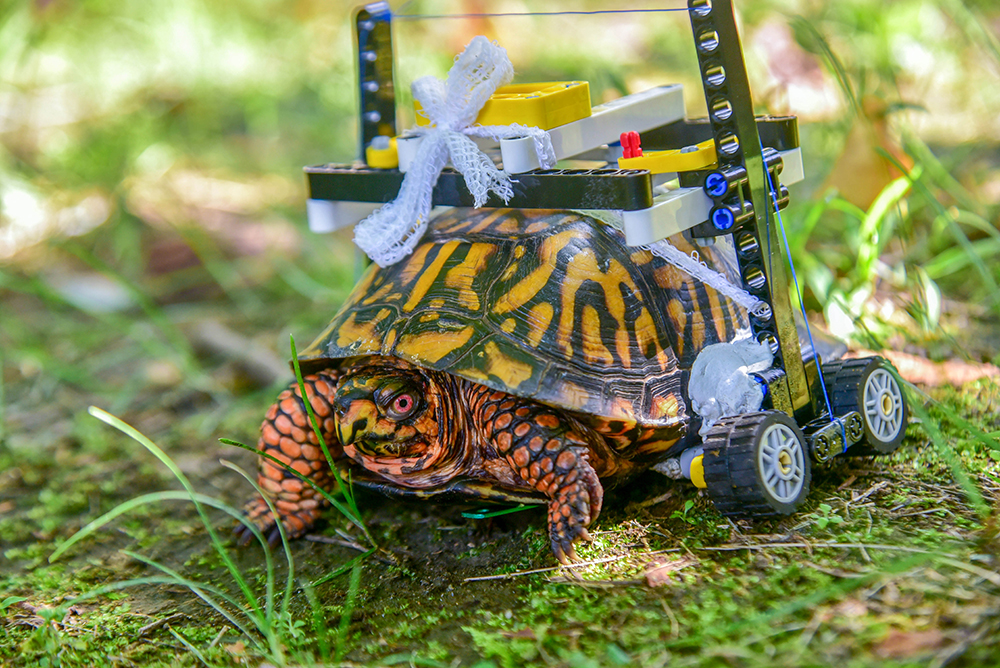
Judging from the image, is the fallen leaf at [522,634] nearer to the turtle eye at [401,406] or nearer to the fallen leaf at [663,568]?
the fallen leaf at [663,568]

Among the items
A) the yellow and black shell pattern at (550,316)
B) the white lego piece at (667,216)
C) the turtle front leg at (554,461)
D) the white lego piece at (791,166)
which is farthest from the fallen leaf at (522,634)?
the white lego piece at (791,166)

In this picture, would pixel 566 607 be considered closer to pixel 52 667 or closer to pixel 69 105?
pixel 52 667

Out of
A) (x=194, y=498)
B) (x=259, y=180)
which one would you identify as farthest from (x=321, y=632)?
(x=259, y=180)

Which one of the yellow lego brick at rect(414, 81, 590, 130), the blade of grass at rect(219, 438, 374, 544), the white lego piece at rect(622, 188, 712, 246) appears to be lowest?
the blade of grass at rect(219, 438, 374, 544)

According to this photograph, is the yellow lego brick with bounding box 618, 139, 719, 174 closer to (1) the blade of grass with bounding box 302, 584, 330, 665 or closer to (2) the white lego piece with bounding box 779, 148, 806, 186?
(2) the white lego piece with bounding box 779, 148, 806, 186

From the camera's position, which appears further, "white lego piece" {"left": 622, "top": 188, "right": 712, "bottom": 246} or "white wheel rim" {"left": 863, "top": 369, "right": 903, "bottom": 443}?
"white wheel rim" {"left": 863, "top": 369, "right": 903, "bottom": 443}

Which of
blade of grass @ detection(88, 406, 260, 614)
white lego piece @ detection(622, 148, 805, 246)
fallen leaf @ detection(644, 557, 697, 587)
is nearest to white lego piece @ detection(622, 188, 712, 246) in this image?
white lego piece @ detection(622, 148, 805, 246)

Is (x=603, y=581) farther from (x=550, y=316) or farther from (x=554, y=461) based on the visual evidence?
(x=550, y=316)
